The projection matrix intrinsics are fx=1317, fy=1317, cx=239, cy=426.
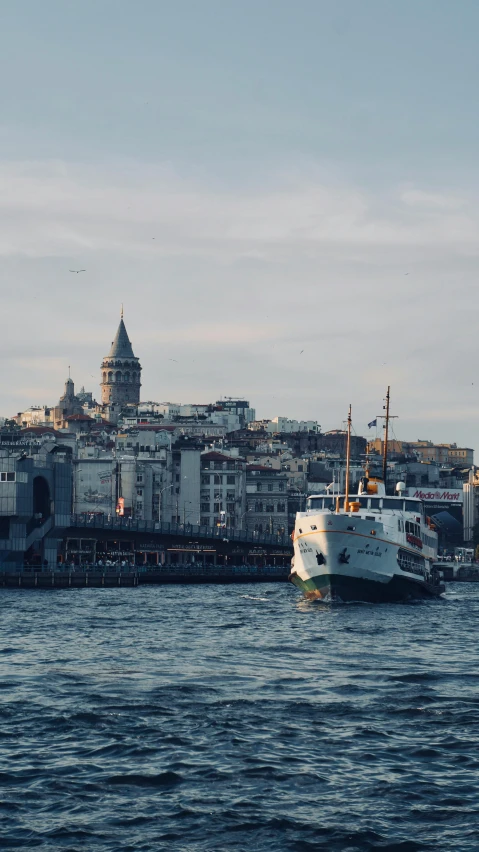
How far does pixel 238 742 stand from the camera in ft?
96.5

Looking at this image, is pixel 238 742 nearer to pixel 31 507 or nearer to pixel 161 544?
pixel 31 507

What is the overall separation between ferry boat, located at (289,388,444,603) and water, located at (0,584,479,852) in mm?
18699

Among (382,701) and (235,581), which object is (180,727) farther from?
(235,581)

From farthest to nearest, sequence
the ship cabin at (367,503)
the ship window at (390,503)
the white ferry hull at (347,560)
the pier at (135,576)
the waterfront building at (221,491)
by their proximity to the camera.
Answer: the waterfront building at (221,491)
the pier at (135,576)
the ship window at (390,503)
the ship cabin at (367,503)
the white ferry hull at (347,560)

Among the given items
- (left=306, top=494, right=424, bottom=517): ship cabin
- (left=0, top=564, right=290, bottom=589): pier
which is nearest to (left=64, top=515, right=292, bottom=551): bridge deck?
(left=0, top=564, right=290, bottom=589): pier

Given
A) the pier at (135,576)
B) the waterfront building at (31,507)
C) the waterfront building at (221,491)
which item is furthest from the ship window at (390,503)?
the waterfront building at (221,491)

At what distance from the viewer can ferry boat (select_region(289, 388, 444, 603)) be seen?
238ft

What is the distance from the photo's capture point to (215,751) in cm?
2864

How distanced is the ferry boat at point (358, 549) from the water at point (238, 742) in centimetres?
1870

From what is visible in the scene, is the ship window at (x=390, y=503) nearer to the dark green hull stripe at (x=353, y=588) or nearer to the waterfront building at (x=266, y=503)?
the dark green hull stripe at (x=353, y=588)

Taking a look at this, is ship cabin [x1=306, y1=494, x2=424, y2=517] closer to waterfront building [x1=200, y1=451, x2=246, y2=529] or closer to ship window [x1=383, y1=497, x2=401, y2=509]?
ship window [x1=383, y1=497, x2=401, y2=509]

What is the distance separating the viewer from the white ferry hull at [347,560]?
72.4 meters

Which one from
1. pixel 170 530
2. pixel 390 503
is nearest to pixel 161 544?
pixel 170 530

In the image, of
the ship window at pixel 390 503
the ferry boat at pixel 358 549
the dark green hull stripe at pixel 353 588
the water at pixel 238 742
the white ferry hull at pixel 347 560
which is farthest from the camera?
the ship window at pixel 390 503
